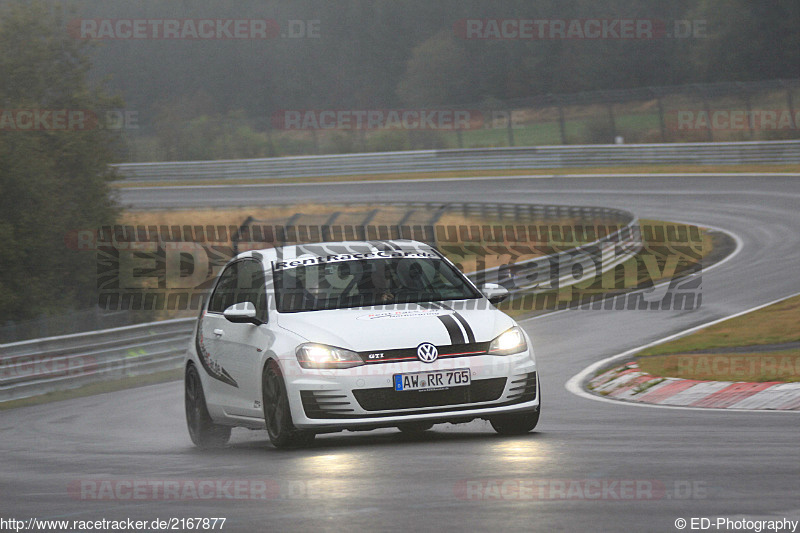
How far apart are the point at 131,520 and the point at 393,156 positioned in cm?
4517

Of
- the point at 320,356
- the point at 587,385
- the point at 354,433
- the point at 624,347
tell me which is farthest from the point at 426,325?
the point at 624,347

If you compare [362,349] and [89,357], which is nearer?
[362,349]

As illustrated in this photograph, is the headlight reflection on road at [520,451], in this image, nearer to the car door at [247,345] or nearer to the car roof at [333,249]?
the car door at [247,345]

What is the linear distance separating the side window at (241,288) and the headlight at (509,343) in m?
1.79

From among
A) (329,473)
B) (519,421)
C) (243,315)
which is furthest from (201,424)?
(329,473)

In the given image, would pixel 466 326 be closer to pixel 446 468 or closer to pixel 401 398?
pixel 401 398

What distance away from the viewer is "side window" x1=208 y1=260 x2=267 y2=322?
9.48m

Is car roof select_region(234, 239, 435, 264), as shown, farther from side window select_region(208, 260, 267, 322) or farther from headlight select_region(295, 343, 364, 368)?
headlight select_region(295, 343, 364, 368)

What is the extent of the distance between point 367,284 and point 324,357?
108cm

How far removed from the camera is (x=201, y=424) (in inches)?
400

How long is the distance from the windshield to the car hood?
0.69 ft
